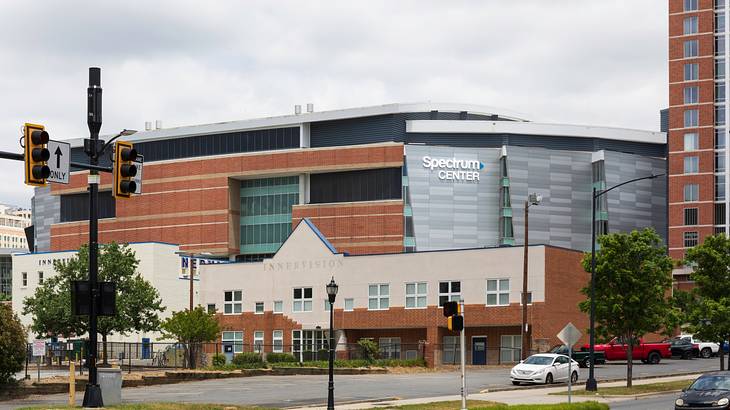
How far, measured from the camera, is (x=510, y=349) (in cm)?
7125

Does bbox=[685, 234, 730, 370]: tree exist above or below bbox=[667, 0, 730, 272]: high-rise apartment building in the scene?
below

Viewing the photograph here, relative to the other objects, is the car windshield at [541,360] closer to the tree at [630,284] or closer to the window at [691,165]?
the tree at [630,284]

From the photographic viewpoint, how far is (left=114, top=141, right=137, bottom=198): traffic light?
80.3 feet

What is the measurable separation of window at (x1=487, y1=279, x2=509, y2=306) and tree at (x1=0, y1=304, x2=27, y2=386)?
34945 mm

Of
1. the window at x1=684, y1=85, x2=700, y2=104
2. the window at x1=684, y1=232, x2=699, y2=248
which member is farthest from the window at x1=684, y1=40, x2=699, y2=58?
the window at x1=684, y1=232, x2=699, y2=248

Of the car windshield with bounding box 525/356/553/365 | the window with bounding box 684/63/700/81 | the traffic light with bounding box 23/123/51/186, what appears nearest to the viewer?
the traffic light with bounding box 23/123/51/186

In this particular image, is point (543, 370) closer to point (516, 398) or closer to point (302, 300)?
point (516, 398)

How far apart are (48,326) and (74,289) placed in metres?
48.7

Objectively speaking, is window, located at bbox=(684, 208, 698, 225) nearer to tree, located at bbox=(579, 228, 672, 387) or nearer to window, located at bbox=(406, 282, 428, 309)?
window, located at bbox=(406, 282, 428, 309)

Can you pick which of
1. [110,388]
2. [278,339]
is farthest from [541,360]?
[278,339]

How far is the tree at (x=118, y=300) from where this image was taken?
A: 238ft

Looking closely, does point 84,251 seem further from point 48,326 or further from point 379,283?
point 379,283

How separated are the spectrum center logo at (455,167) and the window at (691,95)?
2690 centimetres

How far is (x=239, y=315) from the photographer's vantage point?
82.8m
